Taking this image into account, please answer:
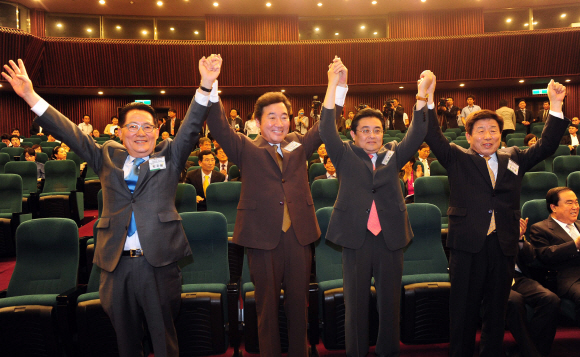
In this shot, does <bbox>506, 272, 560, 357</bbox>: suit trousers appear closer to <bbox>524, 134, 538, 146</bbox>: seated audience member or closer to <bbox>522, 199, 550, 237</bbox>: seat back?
<bbox>522, 199, 550, 237</bbox>: seat back

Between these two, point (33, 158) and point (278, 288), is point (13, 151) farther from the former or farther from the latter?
point (278, 288)

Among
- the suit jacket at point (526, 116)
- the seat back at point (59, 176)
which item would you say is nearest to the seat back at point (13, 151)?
the seat back at point (59, 176)

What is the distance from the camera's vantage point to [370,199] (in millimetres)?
1987

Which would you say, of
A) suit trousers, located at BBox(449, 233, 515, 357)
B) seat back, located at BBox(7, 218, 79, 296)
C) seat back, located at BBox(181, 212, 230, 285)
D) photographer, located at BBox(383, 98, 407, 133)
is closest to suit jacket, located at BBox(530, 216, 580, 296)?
suit trousers, located at BBox(449, 233, 515, 357)

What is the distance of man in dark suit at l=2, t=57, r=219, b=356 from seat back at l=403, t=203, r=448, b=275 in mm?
1670

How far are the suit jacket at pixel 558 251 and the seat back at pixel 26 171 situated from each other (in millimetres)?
5904

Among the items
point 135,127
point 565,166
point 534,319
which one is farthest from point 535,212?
point 135,127

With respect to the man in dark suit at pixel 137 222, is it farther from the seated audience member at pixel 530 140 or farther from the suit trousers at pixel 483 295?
the seated audience member at pixel 530 140

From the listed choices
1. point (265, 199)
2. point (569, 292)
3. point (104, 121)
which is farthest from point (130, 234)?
point (104, 121)

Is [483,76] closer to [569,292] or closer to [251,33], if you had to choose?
[251,33]

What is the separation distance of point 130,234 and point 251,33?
11.4 metres

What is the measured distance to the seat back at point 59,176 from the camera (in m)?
5.64

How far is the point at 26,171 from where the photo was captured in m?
5.57

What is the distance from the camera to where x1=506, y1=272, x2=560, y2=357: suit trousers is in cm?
231
